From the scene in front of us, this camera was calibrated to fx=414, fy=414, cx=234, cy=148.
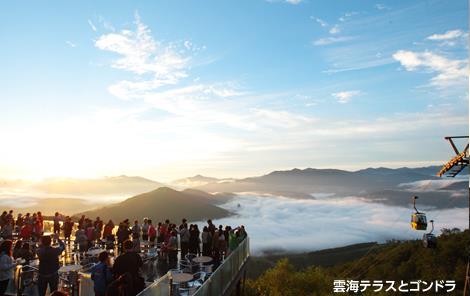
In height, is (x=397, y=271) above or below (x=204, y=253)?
below

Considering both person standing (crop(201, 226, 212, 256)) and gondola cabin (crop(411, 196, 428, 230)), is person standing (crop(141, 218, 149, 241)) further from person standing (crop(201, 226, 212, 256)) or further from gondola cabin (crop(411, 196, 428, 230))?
gondola cabin (crop(411, 196, 428, 230))

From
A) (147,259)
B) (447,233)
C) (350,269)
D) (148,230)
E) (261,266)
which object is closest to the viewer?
(147,259)

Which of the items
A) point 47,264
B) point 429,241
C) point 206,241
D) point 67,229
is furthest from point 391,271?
point 47,264

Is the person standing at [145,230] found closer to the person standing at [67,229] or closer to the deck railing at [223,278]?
the person standing at [67,229]

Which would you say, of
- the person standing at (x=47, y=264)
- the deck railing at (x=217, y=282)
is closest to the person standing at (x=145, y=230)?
the deck railing at (x=217, y=282)

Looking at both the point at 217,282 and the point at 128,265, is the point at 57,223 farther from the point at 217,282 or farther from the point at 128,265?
the point at 128,265

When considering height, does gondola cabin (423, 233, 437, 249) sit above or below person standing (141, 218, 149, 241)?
below

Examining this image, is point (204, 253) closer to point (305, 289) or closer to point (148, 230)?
point (148, 230)

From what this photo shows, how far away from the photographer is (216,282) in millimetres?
11906

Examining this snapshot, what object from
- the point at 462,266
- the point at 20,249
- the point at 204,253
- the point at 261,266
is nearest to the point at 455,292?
the point at 462,266

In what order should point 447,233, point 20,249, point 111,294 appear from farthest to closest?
point 447,233, point 20,249, point 111,294

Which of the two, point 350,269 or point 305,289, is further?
point 350,269

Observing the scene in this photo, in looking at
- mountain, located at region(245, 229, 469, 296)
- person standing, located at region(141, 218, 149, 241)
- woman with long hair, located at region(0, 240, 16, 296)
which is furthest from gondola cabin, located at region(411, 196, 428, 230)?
mountain, located at region(245, 229, 469, 296)

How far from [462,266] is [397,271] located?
16026mm
